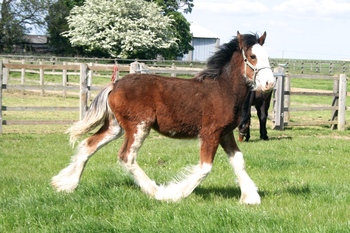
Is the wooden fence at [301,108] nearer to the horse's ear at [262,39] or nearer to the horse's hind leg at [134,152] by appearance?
the horse's ear at [262,39]

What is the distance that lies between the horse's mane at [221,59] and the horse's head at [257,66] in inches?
3.8

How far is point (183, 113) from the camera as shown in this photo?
24.5ft

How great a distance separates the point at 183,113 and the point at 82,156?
4.67ft

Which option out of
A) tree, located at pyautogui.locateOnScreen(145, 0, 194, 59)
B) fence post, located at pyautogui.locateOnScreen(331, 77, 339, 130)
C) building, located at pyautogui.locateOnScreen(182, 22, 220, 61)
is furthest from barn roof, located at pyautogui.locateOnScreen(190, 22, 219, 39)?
fence post, located at pyautogui.locateOnScreen(331, 77, 339, 130)

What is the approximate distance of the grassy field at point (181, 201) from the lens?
19.2 ft

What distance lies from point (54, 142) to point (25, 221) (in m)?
8.28

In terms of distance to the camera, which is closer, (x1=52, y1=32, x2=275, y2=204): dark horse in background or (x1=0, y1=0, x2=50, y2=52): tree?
(x1=52, y1=32, x2=275, y2=204): dark horse in background

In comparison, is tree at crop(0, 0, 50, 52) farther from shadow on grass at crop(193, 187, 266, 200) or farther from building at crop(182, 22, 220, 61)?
shadow on grass at crop(193, 187, 266, 200)

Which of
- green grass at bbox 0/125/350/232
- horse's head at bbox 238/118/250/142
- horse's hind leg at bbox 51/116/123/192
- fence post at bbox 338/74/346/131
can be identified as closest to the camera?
green grass at bbox 0/125/350/232

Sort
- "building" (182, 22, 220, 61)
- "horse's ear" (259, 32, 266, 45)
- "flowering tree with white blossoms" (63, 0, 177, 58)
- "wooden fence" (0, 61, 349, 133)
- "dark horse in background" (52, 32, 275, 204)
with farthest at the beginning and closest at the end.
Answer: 1. "building" (182, 22, 220, 61)
2. "flowering tree with white blossoms" (63, 0, 177, 58)
3. "wooden fence" (0, 61, 349, 133)
4. "horse's ear" (259, 32, 266, 45)
5. "dark horse in background" (52, 32, 275, 204)

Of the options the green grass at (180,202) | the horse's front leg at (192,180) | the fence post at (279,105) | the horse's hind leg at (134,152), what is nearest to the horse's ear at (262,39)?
the horse's front leg at (192,180)

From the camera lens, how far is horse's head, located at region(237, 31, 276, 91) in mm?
7359

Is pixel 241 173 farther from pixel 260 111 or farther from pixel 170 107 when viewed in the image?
pixel 260 111

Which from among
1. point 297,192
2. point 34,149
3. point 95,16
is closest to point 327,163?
point 297,192
